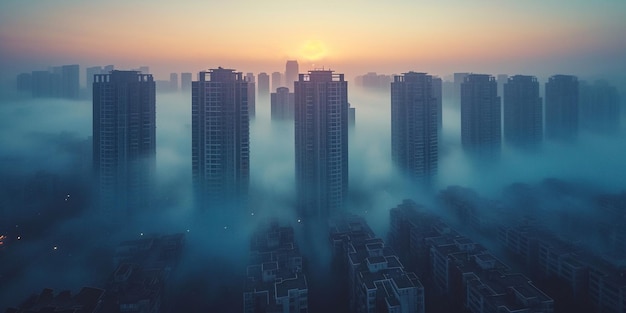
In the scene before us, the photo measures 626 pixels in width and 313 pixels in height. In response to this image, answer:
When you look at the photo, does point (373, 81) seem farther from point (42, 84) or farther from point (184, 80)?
point (42, 84)

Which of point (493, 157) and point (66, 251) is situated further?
point (493, 157)

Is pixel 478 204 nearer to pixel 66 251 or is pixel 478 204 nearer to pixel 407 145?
pixel 407 145

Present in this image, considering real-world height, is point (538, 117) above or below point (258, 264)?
above

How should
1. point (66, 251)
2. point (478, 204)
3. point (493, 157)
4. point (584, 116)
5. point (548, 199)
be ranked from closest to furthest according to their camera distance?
point (66, 251)
point (478, 204)
point (548, 199)
point (493, 157)
point (584, 116)

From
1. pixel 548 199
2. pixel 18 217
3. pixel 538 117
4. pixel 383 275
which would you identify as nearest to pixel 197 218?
pixel 18 217

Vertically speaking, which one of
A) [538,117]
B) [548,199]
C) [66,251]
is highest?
[538,117]

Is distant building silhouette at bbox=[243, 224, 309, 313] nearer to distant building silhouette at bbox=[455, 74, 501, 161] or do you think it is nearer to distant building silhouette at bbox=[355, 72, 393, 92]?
distant building silhouette at bbox=[455, 74, 501, 161]

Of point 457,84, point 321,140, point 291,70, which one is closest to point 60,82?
point 291,70

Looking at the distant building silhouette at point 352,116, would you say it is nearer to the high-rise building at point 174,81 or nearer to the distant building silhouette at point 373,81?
the distant building silhouette at point 373,81
